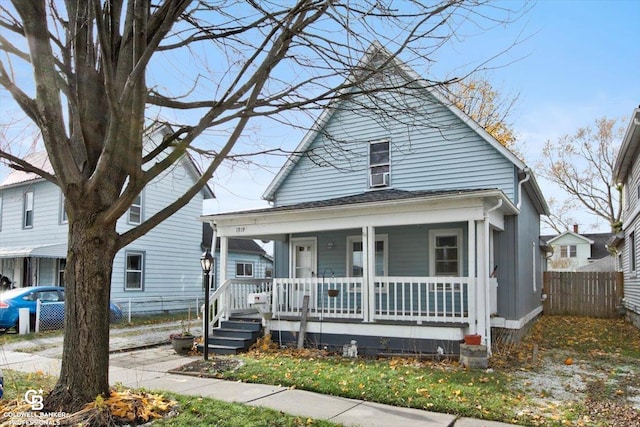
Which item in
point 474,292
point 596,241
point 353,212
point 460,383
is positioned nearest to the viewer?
point 460,383

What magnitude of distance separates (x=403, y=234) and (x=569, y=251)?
42.6 metres

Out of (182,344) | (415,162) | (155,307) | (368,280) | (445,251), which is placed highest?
(415,162)

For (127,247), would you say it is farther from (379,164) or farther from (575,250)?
(575,250)

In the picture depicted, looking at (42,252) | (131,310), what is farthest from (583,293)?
(42,252)

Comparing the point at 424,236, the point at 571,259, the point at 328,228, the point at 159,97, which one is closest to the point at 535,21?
the point at 159,97

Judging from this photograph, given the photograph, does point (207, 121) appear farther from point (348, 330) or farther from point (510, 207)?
point (510, 207)

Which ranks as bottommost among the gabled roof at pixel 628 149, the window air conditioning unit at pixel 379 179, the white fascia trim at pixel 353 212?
the white fascia trim at pixel 353 212

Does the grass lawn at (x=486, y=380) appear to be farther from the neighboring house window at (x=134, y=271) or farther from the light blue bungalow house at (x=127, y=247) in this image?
the light blue bungalow house at (x=127, y=247)

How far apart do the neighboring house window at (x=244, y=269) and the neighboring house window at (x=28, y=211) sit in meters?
9.54

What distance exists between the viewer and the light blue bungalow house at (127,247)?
19078mm

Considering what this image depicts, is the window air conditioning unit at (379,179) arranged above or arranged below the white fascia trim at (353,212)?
above

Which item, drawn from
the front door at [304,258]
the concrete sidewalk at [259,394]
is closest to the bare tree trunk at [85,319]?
→ the concrete sidewalk at [259,394]

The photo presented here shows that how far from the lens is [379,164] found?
13.8 m

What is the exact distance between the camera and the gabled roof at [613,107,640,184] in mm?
11444
